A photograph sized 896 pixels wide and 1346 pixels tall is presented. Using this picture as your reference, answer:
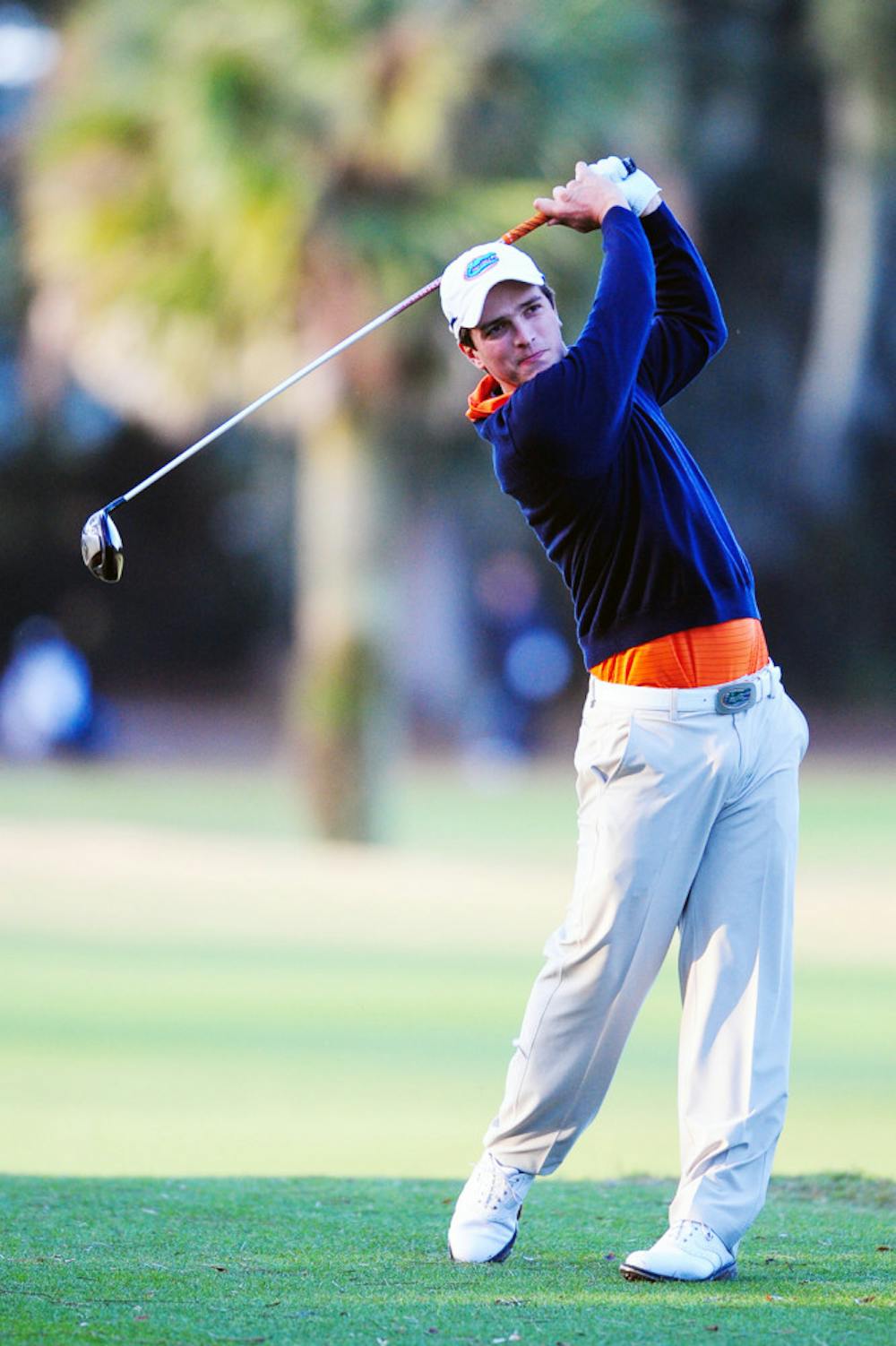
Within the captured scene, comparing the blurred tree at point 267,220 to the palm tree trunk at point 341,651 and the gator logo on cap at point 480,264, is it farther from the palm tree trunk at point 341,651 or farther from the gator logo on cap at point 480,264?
the gator logo on cap at point 480,264

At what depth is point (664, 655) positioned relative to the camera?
4730 millimetres

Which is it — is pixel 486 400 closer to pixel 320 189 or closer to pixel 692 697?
pixel 692 697

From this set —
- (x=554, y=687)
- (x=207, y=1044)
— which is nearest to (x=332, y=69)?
(x=207, y=1044)

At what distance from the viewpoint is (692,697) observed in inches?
185

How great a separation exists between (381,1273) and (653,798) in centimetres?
115

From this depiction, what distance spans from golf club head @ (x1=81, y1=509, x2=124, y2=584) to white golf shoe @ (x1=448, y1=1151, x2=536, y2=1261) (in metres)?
1.63

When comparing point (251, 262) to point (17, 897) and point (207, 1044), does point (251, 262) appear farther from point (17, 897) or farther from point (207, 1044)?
point (207, 1044)

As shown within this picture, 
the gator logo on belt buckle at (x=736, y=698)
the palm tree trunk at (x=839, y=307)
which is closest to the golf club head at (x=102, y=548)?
the gator logo on belt buckle at (x=736, y=698)

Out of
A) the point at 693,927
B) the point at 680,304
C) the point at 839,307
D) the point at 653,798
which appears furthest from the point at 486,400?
the point at 839,307

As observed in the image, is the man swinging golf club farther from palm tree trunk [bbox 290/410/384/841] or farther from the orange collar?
palm tree trunk [bbox 290/410/384/841]

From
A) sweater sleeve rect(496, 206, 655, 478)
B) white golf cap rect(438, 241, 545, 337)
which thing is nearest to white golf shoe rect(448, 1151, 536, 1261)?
sweater sleeve rect(496, 206, 655, 478)

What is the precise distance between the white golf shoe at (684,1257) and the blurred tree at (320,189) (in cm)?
1170

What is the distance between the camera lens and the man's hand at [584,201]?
4.90 meters

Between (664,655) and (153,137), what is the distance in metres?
13.1
